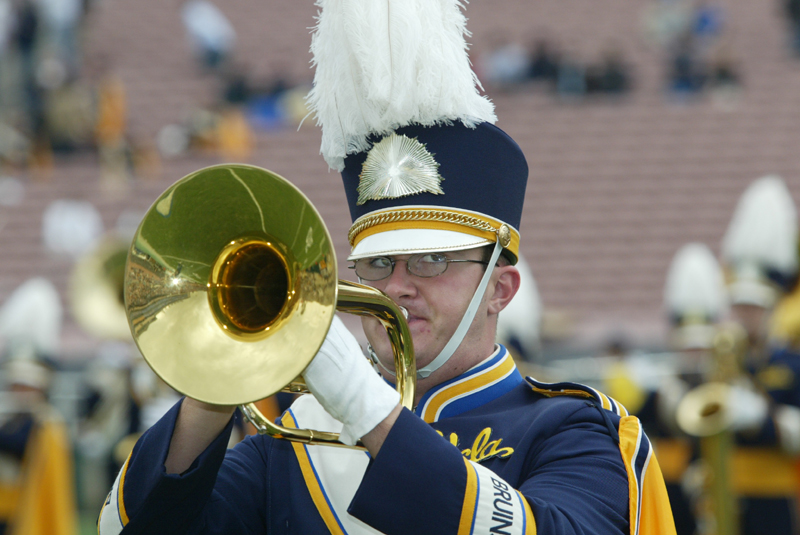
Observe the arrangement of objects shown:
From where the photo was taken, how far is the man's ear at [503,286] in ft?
8.00

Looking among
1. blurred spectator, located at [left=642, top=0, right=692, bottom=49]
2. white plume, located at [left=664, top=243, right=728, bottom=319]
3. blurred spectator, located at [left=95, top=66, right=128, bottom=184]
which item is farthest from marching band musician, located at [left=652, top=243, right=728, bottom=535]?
blurred spectator, located at [left=642, top=0, right=692, bottom=49]

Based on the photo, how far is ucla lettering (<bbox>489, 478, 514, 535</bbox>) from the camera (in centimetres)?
184

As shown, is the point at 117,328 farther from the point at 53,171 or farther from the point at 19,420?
the point at 53,171

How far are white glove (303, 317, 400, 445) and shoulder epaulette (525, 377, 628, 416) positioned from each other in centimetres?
62

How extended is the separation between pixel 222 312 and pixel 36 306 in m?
7.04

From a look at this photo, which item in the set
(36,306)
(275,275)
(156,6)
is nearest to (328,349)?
(275,275)

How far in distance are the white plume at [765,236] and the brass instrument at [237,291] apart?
19.3 ft

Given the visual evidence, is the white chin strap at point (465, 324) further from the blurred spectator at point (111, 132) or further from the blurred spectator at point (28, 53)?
the blurred spectator at point (28, 53)

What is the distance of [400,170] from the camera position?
2.31 meters

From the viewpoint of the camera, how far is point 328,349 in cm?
186

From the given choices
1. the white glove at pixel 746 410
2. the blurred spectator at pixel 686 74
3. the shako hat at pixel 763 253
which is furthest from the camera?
the blurred spectator at pixel 686 74

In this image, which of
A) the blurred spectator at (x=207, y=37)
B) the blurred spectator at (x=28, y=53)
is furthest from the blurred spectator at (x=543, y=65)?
the blurred spectator at (x=28, y=53)

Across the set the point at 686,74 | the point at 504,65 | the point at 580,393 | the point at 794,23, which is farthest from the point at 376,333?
the point at 794,23

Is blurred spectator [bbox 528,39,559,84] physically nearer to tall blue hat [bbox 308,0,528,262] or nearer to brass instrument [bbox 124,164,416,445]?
tall blue hat [bbox 308,0,528,262]
